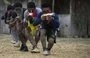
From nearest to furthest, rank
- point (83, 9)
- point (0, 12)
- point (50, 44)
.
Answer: point (50, 44) < point (83, 9) < point (0, 12)

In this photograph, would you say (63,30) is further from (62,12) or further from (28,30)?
(28,30)

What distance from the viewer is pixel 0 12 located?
23953mm

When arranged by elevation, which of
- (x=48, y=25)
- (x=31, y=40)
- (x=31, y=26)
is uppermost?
(x=48, y=25)

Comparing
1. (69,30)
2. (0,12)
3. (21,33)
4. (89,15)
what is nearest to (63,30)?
(69,30)

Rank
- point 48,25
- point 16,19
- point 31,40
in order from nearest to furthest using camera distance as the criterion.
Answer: point 48,25
point 31,40
point 16,19

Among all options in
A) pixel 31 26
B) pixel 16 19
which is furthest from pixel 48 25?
pixel 16 19

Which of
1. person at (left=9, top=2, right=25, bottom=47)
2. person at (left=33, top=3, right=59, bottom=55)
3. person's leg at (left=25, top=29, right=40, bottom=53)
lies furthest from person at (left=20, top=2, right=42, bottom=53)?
person at (left=9, top=2, right=25, bottom=47)

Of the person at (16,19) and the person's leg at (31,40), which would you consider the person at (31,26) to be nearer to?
the person's leg at (31,40)

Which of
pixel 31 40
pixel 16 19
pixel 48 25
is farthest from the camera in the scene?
pixel 16 19

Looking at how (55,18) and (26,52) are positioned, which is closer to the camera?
(55,18)

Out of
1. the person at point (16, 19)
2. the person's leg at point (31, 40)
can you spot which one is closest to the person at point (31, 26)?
the person's leg at point (31, 40)

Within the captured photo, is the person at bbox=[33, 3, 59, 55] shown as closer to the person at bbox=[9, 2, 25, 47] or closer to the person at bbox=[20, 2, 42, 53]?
the person at bbox=[20, 2, 42, 53]

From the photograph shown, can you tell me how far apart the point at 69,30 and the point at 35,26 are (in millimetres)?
9723

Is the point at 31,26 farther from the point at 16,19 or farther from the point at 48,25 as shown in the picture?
the point at 16,19
